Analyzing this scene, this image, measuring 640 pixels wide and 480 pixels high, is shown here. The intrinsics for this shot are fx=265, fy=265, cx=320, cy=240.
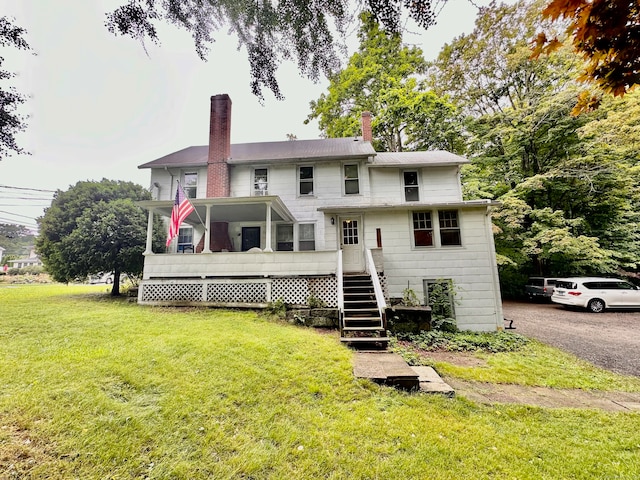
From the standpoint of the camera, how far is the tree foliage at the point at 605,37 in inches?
69.9

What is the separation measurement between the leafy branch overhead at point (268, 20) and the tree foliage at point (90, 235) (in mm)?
11099

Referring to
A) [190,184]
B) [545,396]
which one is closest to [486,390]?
[545,396]

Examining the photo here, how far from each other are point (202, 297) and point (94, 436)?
705 cm

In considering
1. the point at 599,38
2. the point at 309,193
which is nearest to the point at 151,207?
the point at 309,193

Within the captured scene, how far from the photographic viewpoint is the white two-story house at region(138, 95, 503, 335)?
8977 millimetres

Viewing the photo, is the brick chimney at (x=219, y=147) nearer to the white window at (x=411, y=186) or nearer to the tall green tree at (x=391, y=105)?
the white window at (x=411, y=186)

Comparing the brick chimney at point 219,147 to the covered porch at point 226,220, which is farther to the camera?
the brick chimney at point 219,147

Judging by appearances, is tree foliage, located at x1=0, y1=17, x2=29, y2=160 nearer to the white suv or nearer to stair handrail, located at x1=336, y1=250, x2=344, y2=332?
stair handrail, located at x1=336, y1=250, x2=344, y2=332

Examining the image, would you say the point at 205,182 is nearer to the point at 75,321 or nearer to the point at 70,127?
the point at 75,321

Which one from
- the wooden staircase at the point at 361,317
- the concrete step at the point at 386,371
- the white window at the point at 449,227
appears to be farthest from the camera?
the white window at the point at 449,227

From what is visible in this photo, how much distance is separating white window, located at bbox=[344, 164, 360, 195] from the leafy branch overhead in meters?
8.87

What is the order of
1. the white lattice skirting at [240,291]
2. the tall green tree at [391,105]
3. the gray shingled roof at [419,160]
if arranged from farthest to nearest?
the tall green tree at [391,105] → the gray shingled roof at [419,160] → the white lattice skirting at [240,291]

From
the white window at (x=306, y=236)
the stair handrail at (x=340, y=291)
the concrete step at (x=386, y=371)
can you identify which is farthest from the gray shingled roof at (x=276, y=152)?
the concrete step at (x=386, y=371)

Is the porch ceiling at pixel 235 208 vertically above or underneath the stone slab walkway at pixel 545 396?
above
